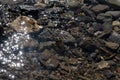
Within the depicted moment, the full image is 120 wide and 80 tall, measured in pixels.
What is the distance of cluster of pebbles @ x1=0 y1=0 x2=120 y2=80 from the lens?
178 inches

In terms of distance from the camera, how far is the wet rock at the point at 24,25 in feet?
16.9

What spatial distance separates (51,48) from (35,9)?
1.05 meters

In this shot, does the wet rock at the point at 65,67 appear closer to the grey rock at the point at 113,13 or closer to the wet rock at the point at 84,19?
the wet rock at the point at 84,19

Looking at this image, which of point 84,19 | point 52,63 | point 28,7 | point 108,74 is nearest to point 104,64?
point 108,74

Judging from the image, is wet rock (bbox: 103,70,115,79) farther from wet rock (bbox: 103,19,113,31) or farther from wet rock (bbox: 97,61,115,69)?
wet rock (bbox: 103,19,113,31)

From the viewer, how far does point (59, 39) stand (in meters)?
5.07

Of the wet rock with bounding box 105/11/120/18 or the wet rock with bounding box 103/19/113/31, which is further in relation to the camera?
the wet rock with bounding box 105/11/120/18

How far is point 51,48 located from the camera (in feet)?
16.0

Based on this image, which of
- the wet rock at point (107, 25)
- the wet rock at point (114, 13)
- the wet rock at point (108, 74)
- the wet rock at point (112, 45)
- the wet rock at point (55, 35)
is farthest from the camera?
the wet rock at point (114, 13)

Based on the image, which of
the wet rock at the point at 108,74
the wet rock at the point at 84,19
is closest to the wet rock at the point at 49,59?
the wet rock at the point at 108,74

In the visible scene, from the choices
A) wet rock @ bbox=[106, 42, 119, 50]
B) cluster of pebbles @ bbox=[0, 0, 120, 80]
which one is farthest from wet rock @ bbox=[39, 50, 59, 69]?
wet rock @ bbox=[106, 42, 119, 50]

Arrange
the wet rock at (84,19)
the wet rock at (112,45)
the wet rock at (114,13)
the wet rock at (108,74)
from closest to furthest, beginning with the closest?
the wet rock at (108,74) → the wet rock at (112,45) → the wet rock at (84,19) → the wet rock at (114,13)

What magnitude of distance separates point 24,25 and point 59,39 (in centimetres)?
69

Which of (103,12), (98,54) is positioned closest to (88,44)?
(98,54)
